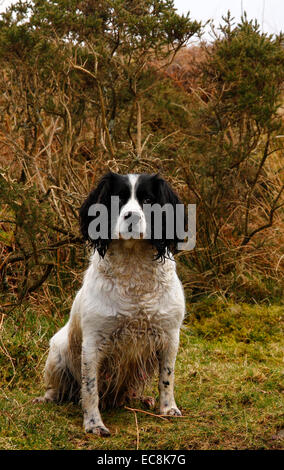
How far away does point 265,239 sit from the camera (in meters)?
6.96

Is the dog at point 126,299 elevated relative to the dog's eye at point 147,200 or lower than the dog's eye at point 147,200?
lower

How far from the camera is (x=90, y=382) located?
366cm

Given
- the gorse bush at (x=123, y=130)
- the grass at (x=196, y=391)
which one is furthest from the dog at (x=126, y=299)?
the gorse bush at (x=123, y=130)

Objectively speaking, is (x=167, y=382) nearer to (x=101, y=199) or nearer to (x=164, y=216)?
(x=164, y=216)

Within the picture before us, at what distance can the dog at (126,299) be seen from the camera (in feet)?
11.8

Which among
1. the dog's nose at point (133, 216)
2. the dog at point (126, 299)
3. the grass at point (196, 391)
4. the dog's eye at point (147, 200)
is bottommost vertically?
the grass at point (196, 391)

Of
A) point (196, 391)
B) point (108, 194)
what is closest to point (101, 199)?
point (108, 194)

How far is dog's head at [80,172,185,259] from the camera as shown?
3535mm

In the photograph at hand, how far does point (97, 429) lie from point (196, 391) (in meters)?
1.07

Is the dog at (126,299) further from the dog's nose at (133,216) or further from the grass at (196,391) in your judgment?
the grass at (196,391)

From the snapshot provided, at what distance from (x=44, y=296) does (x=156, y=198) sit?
2.43 meters

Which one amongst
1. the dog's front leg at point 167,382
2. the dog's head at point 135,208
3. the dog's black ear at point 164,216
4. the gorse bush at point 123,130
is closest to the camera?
the dog's head at point 135,208
